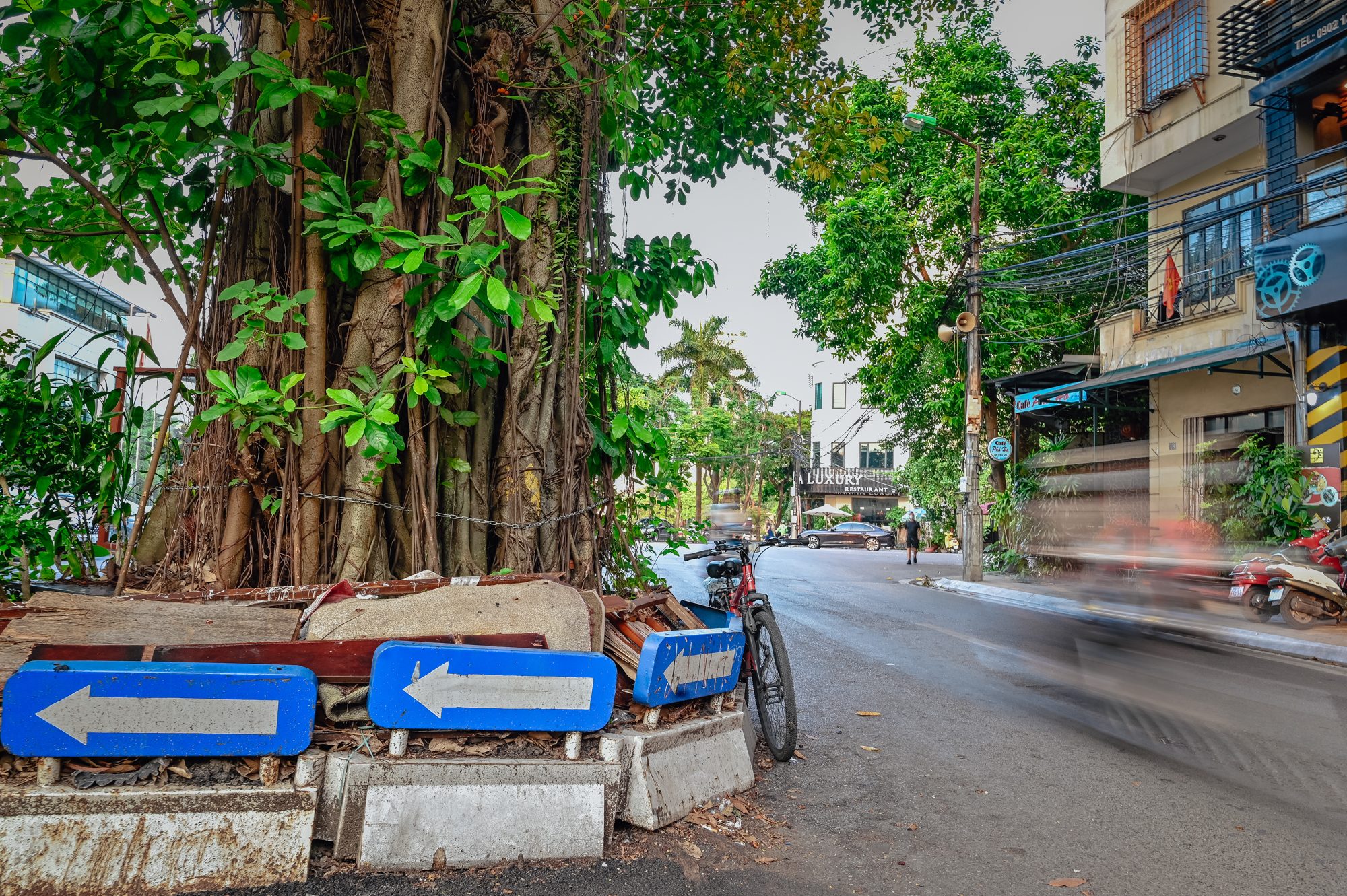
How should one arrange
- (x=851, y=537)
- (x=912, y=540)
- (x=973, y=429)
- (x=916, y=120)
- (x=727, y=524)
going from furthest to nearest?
(x=851, y=537)
(x=912, y=540)
(x=916, y=120)
(x=973, y=429)
(x=727, y=524)

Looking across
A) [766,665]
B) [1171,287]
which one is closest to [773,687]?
[766,665]

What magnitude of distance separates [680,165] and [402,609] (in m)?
5.37

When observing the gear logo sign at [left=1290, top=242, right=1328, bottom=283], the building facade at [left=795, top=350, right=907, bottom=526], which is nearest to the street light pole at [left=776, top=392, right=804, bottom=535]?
the building facade at [left=795, top=350, right=907, bottom=526]

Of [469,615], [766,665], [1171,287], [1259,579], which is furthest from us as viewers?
[1171,287]

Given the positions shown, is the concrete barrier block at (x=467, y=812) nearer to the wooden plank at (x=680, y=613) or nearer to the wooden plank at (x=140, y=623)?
the wooden plank at (x=140, y=623)

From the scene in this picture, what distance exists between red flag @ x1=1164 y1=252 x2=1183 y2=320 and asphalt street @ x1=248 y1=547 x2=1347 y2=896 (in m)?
9.46

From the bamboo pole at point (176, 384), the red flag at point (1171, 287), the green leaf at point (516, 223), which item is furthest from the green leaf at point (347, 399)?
the red flag at point (1171, 287)

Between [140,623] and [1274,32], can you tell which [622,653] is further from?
[1274,32]

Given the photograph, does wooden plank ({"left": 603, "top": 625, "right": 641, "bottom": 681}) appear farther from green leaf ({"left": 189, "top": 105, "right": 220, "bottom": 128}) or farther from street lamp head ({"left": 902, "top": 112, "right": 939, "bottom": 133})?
street lamp head ({"left": 902, "top": 112, "right": 939, "bottom": 133})

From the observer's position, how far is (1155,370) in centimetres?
1541

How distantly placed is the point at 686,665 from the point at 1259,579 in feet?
31.8

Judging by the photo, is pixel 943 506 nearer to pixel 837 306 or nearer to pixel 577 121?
pixel 837 306

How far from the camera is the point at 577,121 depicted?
202 inches

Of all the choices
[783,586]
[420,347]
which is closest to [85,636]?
[420,347]
